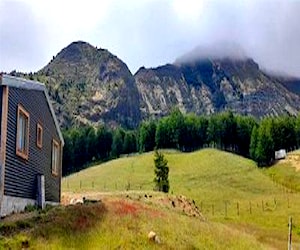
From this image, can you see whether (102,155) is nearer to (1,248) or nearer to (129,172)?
(129,172)

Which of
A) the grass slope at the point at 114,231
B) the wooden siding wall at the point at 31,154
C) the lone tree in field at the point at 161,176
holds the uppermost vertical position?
the lone tree in field at the point at 161,176

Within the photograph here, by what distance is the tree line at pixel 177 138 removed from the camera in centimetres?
12494

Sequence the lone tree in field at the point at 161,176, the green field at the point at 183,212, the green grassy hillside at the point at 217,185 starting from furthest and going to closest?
the lone tree in field at the point at 161,176 → the green grassy hillside at the point at 217,185 → the green field at the point at 183,212

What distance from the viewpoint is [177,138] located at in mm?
128625

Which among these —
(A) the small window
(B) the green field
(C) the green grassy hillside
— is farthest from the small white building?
(A) the small window

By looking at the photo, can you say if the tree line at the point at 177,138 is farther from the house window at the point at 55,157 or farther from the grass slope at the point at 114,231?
the grass slope at the point at 114,231

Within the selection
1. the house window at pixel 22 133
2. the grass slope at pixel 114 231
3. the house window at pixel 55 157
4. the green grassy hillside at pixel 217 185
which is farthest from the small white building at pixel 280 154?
the house window at pixel 22 133

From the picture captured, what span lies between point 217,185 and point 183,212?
50.2m

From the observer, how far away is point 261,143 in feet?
378

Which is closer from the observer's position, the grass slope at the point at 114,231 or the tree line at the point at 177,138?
the grass slope at the point at 114,231

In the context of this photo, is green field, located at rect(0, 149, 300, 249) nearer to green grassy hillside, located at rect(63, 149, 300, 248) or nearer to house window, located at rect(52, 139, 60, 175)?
green grassy hillside, located at rect(63, 149, 300, 248)

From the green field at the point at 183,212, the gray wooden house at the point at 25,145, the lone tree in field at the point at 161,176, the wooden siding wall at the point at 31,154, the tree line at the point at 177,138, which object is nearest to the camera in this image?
the green field at the point at 183,212

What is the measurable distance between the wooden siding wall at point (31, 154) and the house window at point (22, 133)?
0.29 metres

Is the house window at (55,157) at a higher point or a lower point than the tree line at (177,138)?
lower
